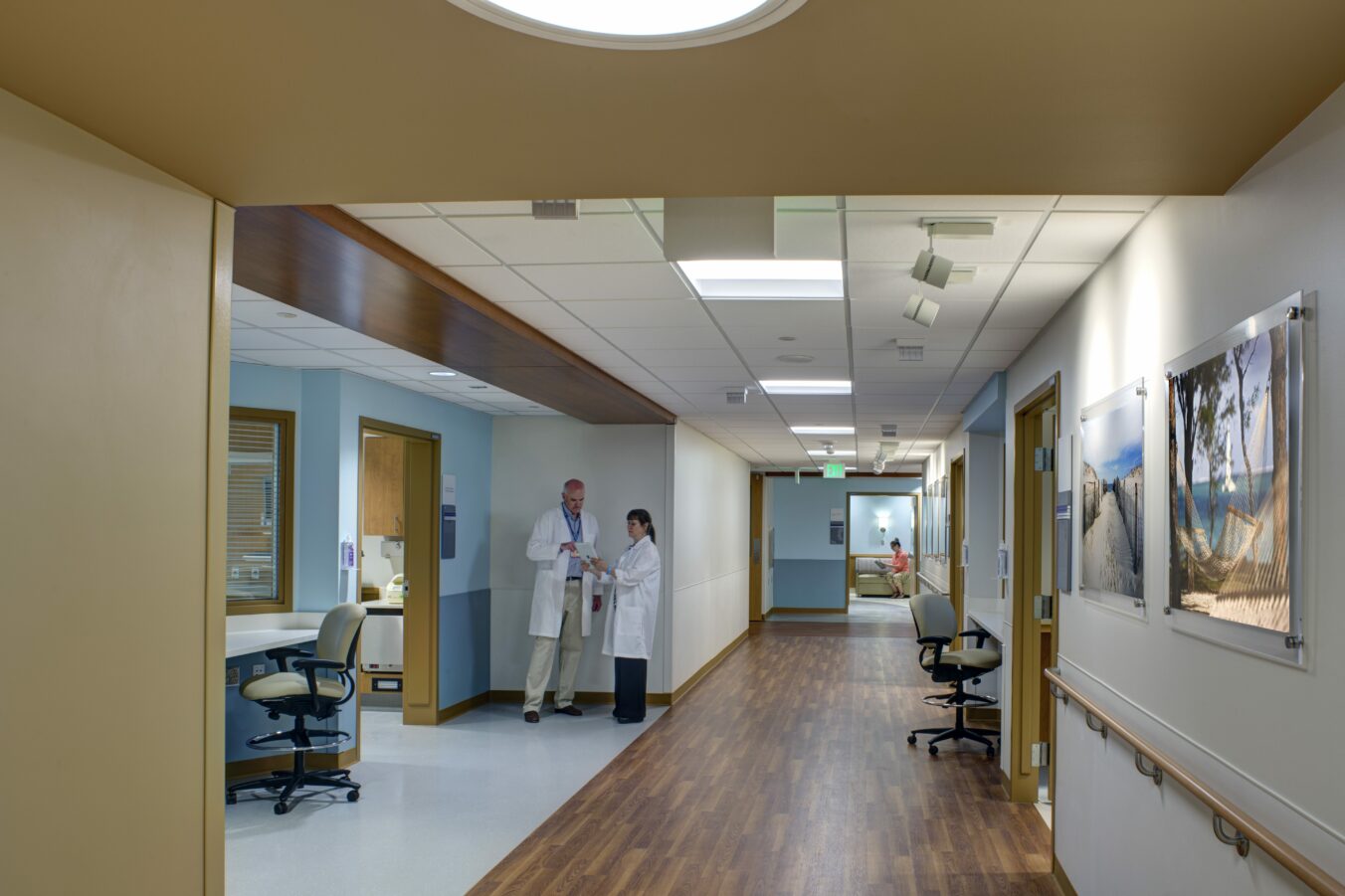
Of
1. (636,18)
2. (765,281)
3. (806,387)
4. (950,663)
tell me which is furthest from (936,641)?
(636,18)

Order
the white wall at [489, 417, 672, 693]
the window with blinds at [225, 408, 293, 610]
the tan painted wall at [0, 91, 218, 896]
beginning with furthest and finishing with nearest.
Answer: the white wall at [489, 417, 672, 693], the window with blinds at [225, 408, 293, 610], the tan painted wall at [0, 91, 218, 896]

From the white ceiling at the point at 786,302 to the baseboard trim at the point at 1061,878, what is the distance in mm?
2379

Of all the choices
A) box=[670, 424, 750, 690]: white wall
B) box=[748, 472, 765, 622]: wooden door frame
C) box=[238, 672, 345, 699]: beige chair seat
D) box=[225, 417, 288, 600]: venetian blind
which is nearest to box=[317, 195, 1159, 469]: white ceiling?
box=[225, 417, 288, 600]: venetian blind

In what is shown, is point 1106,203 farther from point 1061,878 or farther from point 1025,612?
point 1025,612

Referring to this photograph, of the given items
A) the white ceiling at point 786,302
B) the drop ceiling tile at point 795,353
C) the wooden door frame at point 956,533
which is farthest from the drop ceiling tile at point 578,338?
the wooden door frame at point 956,533

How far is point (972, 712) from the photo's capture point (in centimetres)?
918

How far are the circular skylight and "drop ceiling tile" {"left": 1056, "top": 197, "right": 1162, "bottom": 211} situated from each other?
72.7 inches

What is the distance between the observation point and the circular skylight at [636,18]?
158 cm

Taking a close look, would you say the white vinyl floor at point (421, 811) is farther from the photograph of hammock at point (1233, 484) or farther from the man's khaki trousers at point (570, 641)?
the photograph of hammock at point (1233, 484)

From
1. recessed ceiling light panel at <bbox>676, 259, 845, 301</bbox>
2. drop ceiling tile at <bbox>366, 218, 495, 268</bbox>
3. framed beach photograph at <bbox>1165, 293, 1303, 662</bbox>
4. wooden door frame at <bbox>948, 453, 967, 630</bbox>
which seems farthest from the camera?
wooden door frame at <bbox>948, 453, 967, 630</bbox>

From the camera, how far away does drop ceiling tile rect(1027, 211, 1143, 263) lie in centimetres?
337

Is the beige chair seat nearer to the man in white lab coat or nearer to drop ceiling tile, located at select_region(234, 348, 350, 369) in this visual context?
drop ceiling tile, located at select_region(234, 348, 350, 369)

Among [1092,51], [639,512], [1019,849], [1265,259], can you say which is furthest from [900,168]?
[639,512]

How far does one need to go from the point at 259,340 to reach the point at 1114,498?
14.3 ft
